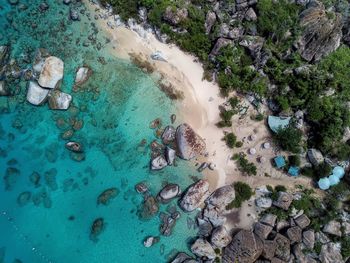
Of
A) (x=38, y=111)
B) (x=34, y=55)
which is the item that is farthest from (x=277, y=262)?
(x=34, y=55)

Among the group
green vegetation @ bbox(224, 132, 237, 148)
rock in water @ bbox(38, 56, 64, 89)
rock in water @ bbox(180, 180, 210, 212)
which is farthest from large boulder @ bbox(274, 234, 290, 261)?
rock in water @ bbox(38, 56, 64, 89)

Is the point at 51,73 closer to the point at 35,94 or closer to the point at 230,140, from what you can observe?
the point at 35,94

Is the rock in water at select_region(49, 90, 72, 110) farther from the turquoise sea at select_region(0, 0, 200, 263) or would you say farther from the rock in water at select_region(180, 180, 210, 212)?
the rock in water at select_region(180, 180, 210, 212)

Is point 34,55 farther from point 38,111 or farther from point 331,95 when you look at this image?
point 331,95

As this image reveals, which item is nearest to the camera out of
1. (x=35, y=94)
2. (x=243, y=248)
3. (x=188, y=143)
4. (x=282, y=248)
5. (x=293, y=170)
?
(x=243, y=248)

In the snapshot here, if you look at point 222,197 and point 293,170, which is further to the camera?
point 293,170

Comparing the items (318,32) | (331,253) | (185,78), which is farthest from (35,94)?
(331,253)
